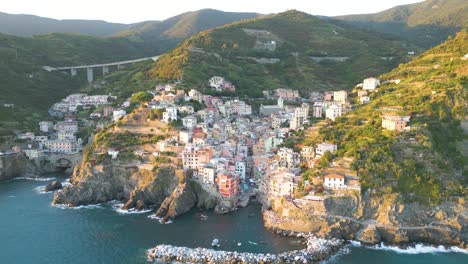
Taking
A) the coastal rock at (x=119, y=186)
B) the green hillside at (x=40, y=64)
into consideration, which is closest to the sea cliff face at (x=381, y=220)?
the coastal rock at (x=119, y=186)

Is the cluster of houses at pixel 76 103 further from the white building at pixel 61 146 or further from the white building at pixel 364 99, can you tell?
the white building at pixel 364 99

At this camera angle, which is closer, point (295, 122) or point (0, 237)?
point (0, 237)

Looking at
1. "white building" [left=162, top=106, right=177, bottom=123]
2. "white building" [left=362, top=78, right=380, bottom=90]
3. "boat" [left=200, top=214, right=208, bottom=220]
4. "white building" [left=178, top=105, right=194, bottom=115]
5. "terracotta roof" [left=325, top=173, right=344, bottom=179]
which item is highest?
"white building" [left=362, top=78, right=380, bottom=90]

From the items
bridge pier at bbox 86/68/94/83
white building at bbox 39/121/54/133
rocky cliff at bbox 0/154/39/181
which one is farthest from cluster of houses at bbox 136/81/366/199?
bridge pier at bbox 86/68/94/83

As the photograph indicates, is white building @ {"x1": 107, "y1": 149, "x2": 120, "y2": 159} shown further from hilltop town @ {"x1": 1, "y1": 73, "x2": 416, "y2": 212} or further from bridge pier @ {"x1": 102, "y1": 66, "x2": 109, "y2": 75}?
bridge pier @ {"x1": 102, "y1": 66, "x2": 109, "y2": 75}

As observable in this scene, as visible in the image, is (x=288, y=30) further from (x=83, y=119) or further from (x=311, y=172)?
(x=311, y=172)

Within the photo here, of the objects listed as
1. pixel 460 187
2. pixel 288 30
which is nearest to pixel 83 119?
pixel 460 187

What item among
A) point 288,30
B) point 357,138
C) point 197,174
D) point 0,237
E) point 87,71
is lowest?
point 0,237
